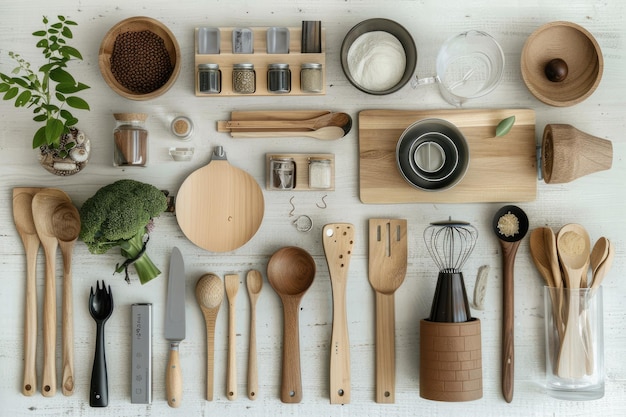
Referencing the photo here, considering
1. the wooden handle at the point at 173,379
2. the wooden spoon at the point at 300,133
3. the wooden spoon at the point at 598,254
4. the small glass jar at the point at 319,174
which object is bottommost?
the wooden handle at the point at 173,379

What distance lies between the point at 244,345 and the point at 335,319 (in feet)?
0.85

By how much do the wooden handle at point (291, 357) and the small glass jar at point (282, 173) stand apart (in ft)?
0.99

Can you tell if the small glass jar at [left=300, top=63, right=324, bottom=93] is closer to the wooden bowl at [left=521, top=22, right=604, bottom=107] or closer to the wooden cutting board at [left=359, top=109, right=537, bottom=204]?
the wooden cutting board at [left=359, top=109, right=537, bottom=204]

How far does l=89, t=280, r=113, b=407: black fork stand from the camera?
4.99ft

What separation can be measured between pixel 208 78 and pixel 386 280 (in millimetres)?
717

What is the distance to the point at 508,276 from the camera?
60.3 inches

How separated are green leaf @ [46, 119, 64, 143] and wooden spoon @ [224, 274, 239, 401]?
0.55 m

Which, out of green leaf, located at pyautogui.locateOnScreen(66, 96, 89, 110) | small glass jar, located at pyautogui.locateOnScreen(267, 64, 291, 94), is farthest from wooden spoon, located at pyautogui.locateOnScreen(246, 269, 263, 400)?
green leaf, located at pyautogui.locateOnScreen(66, 96, 89, 110)

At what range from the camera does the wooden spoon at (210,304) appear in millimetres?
1513

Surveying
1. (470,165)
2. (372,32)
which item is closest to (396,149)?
(470,165)

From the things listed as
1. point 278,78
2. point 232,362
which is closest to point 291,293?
point 232,362

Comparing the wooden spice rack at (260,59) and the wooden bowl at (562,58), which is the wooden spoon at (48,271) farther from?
the wooden bowl at (562,58)

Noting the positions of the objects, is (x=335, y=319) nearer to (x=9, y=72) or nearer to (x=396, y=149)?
(x=396, y=149)

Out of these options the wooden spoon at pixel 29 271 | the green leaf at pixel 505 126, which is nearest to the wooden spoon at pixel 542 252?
the green leaf at pixel 505 126
